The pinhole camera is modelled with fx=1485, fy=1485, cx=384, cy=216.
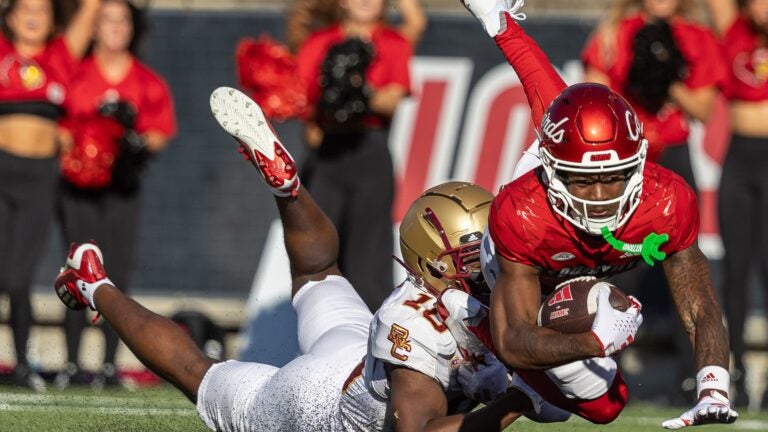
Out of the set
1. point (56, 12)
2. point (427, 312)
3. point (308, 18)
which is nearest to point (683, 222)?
point (427, 312)

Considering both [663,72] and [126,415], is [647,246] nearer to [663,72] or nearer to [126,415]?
[126,415]

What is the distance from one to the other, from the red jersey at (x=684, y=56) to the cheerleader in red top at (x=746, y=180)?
0.17m

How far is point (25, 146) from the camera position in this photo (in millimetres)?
8445

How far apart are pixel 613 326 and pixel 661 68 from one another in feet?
13.9

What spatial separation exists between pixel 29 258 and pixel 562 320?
4.75 meters

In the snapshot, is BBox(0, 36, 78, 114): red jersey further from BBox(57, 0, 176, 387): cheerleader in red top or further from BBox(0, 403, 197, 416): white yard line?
BBox(0, 403, 197, 416): white yard line

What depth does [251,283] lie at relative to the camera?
9.67 m

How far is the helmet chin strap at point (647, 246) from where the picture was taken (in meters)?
4.67

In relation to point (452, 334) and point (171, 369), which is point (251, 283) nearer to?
point (171, 369)

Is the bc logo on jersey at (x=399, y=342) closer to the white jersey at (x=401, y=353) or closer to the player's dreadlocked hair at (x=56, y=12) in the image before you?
the white jersey at (x=401, y=353)

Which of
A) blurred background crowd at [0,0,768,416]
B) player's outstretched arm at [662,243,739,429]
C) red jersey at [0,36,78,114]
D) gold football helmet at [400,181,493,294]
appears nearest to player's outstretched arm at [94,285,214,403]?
gold football helmet at [400,181,493,294]

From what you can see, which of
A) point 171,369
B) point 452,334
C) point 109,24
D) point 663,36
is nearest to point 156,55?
point 109,24

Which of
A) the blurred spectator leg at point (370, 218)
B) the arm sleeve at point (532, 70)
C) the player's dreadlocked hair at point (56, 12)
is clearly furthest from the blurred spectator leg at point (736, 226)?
the player's dreadlocked hair at point (56, 12)

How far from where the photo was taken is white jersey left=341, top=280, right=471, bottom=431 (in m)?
4.93
